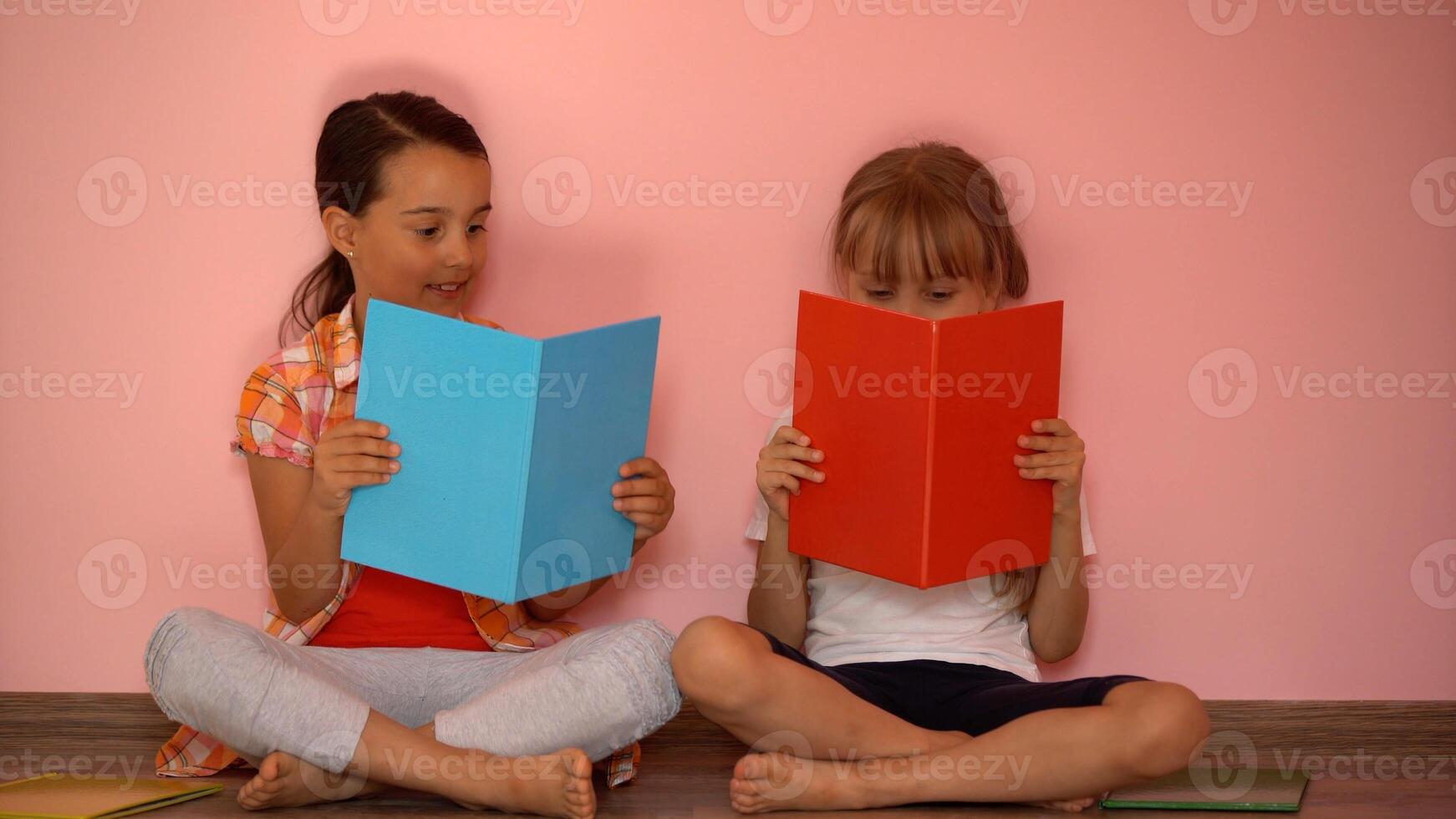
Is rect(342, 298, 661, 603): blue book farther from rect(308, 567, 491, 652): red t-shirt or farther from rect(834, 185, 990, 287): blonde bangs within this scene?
rect(834, 185, 990, 287): blonde bangs

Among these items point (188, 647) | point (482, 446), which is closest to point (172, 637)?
point (188, 647)

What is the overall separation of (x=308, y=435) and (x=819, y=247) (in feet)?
2.62

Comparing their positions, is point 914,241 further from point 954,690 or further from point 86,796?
point 86,796

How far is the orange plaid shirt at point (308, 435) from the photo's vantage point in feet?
5.66

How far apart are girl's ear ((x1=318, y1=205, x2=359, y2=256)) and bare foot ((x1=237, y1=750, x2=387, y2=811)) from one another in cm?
70

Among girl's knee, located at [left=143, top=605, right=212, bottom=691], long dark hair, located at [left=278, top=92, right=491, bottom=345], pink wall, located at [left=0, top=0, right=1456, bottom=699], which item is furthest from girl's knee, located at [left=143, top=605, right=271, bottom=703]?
long dark hair, located at [left=278, top=92, right=491, bottom=345]

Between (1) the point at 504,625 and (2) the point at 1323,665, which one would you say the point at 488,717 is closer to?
(1) the point at 504,625

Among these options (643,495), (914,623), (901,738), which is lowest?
(901,738)

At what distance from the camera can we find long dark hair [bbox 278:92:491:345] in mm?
1807

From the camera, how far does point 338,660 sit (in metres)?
1.69

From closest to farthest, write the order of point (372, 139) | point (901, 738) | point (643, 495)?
point (901, 738) < point (643, 495) < point (372, 139)

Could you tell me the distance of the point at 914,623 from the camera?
5.92 ft

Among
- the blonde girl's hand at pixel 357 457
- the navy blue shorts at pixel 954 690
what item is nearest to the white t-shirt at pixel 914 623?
the navy blue shorts at pixel 954 690

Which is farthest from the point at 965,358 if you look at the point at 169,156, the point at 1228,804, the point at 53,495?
the point at 53,495
